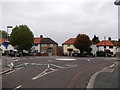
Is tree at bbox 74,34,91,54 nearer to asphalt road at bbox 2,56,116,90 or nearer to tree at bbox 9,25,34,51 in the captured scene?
tree at bbox 9,25,34,51

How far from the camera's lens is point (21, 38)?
71.4m

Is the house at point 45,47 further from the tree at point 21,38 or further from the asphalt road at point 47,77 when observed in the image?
the asphalt road at point 47,77

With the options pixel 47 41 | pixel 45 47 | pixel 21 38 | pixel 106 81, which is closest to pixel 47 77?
pixel 106 81

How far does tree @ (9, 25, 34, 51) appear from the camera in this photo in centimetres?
7138

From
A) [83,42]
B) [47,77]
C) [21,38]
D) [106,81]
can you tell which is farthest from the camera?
[83,42]

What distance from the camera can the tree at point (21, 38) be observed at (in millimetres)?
71375

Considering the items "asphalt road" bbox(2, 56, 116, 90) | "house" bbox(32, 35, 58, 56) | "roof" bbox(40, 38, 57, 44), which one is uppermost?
"roof" bbox(40, 38, 57, 44)

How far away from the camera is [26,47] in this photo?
2830 inches

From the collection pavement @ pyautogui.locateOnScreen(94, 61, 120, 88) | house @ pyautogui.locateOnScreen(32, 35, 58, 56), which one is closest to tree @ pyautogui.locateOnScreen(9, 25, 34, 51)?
house @ pyautogui.locateOnScreen(32, 35, 58, 56)

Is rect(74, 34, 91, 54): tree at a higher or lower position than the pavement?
higher

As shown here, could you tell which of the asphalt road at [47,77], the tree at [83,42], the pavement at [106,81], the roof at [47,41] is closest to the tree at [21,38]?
the tree at [83,42]

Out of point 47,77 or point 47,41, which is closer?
point 47,77

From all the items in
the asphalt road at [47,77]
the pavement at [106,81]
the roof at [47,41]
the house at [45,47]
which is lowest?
the asphalt road at [47,77]

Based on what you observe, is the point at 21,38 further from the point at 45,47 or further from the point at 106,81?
the point at 106,81
